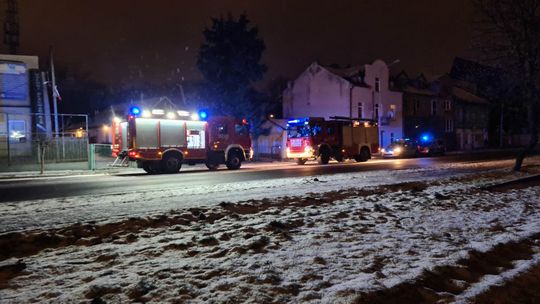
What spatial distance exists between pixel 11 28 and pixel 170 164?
1707 inches

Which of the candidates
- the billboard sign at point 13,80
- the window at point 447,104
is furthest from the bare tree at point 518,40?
the window at point 447,104

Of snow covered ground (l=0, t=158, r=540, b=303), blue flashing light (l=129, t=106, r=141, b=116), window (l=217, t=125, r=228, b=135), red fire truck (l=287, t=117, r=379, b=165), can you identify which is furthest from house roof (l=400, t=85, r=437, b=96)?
snow covered ground (l=0, t=158, r=540, b=303)

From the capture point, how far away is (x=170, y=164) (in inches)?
880

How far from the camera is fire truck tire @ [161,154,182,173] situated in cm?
2220

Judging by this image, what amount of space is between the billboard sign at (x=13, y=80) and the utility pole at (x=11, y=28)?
21.4m

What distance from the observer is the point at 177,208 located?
393 inches

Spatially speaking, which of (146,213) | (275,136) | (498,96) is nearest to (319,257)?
(146,213)

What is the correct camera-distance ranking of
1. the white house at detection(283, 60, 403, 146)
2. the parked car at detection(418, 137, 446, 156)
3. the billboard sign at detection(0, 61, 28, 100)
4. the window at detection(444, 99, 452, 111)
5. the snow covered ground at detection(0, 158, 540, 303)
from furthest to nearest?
the window at detection(444, 99, 452, 111) < the white house at detection(283, 60, 403, 146) < the parked car at detection(418, 137, 446, 156) < the billboard sign at detection(0, 61, 28, 100) < the snow covered ground at detection(0, 158, 540, 303)

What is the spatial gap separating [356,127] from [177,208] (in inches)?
929

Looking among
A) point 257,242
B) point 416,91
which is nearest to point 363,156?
point 257,242

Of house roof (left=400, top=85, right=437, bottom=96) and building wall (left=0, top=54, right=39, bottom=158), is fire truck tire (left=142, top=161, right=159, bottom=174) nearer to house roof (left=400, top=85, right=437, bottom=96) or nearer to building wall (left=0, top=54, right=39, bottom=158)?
building wall (left=0, top=54, right=39, bottom=158)

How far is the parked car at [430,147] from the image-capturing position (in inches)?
1667

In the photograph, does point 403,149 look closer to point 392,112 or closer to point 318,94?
point 392,112

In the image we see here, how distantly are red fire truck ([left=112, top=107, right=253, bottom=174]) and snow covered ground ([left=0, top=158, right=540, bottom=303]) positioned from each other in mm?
9933
